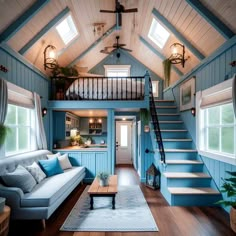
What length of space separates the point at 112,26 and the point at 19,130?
432cm

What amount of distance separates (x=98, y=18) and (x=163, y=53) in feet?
7.46

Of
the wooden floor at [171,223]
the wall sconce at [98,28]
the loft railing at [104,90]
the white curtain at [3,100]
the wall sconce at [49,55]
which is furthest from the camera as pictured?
the wall sconce at [98,28]

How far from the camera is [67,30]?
18.0ft

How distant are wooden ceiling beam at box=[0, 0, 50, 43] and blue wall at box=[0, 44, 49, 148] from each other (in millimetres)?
252

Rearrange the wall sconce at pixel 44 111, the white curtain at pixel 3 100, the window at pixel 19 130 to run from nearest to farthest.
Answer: the white curtain at pixel 3 100
the window at pixel 19 130
the wall sconce at pixel 44 111

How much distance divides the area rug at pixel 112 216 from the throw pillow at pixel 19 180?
0.83 metres

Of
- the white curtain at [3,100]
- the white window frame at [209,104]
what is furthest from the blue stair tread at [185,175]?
the white curtain at [3,100]

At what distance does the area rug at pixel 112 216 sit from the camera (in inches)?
120

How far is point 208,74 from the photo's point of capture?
14.3 ft

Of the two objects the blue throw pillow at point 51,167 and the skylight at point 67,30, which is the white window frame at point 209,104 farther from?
the skylight at point 67,30

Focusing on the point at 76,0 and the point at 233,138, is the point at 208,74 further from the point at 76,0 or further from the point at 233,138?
the point at 76,0

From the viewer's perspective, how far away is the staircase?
12.8ft

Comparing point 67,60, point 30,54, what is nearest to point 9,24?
point 30,54

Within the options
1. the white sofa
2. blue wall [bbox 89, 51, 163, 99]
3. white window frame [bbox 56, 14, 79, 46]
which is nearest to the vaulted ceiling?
white window frame [bbox 56, 14, 79, 46]
